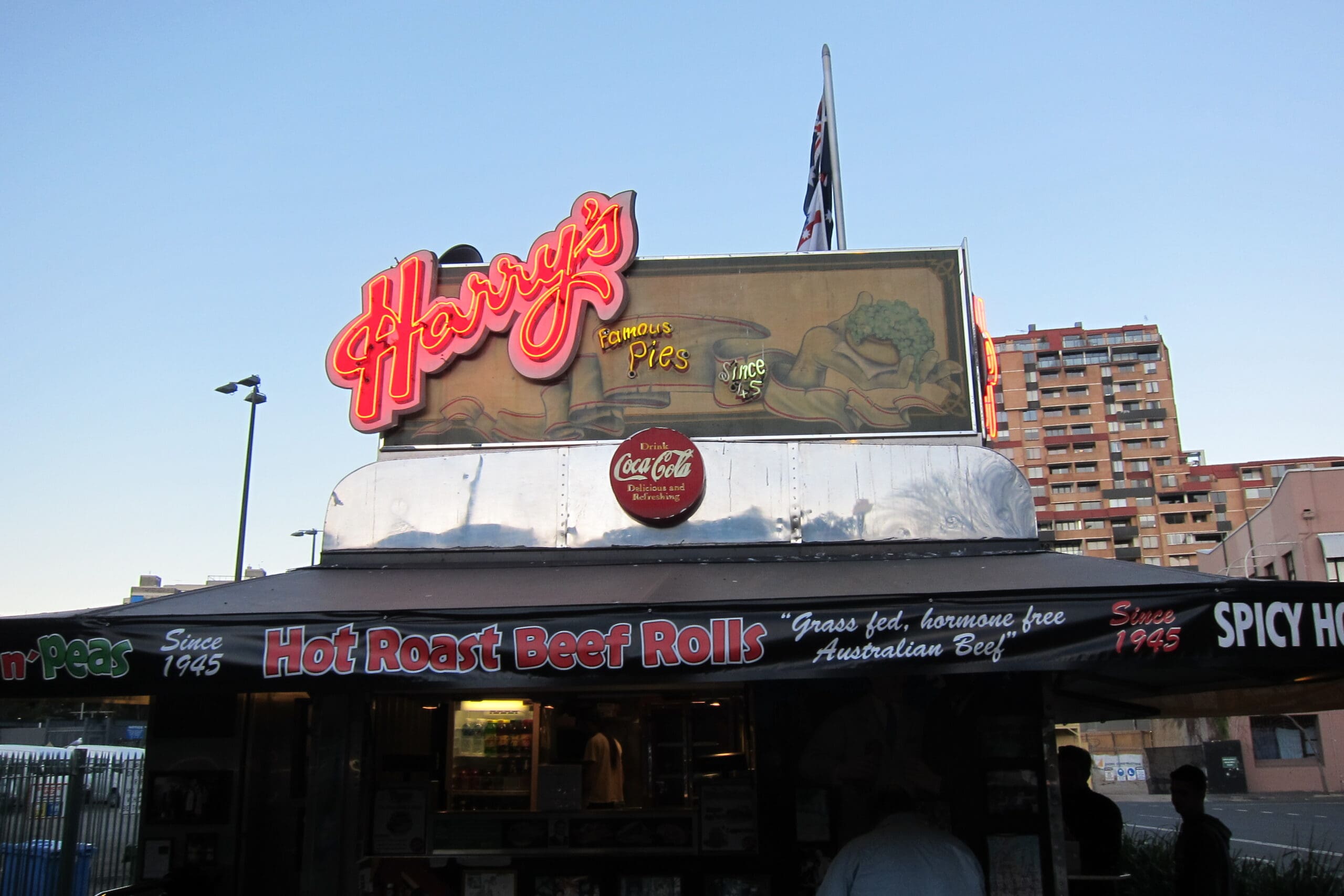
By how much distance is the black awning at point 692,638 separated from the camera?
5.47 m

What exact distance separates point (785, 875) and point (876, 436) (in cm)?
350

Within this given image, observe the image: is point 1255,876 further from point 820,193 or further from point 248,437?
point 248,437

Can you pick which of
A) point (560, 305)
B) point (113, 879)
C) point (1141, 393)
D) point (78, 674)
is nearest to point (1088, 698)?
point (560, 305)

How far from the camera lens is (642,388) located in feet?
29.8

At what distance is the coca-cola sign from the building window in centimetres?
5291

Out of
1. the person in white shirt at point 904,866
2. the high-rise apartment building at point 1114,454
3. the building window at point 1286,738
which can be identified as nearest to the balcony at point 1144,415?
the high-rise apartment building at point 1114,454

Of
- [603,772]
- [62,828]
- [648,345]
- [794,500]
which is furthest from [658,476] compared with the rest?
[62,828]

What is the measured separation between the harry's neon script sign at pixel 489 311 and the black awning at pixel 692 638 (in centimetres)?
352

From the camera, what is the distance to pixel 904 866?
5.00m

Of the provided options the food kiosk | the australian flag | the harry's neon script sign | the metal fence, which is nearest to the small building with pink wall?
the australian flag

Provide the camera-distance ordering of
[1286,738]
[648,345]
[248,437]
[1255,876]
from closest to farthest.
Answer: [648,345] → [1255,876] → [248,437] → [1286,738]

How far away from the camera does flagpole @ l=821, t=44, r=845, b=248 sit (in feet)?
35.9

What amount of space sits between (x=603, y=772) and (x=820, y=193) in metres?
6.94

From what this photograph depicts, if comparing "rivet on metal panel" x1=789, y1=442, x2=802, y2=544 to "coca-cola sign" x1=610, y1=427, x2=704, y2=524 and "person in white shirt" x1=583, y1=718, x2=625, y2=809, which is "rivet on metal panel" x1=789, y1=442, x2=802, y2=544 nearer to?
"coca-cola sign" x1=610, y1=427, x2=704, y2=524
